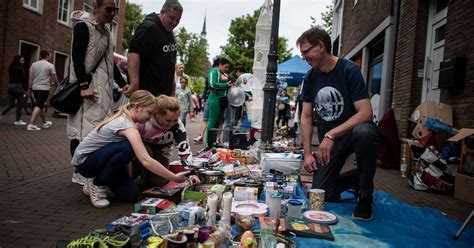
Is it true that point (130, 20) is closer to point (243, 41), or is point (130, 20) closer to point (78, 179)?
point (243, 41)

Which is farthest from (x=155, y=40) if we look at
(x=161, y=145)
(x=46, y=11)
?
(x=46, y=11)

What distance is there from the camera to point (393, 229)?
3012 mm

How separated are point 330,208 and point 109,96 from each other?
2504 mm

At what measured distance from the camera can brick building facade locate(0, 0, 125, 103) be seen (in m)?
15.3

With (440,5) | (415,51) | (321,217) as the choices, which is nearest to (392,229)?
(321,217)

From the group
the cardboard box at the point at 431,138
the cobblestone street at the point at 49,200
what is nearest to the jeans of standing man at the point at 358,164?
the cobblestone street at the point at 49,200

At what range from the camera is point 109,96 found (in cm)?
405

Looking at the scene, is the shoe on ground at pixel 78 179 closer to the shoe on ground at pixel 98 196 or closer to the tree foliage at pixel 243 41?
the shoe on ground at pixel 98 196

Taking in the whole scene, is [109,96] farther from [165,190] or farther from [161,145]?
[165,190]

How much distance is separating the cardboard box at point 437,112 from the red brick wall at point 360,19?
14.2ft

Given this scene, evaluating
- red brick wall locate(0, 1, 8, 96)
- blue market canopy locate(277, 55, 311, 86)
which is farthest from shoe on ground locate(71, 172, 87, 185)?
red brick wall locate(0, 1, 8, 96)

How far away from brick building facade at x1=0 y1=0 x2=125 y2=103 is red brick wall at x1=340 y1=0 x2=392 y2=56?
1076cm

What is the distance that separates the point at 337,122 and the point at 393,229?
106cm

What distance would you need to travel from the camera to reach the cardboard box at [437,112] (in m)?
5.36
